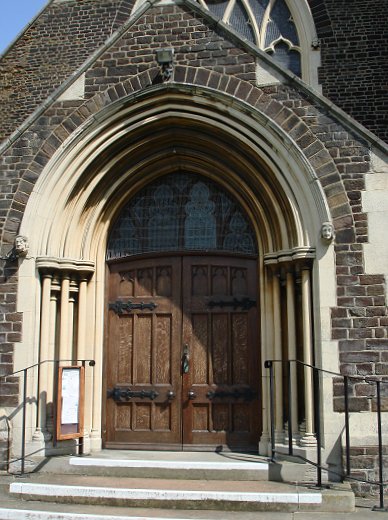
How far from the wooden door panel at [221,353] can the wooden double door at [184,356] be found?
13mm

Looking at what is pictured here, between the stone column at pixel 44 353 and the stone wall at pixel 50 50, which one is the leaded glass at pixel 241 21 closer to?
the stone wall at pixel 50 50

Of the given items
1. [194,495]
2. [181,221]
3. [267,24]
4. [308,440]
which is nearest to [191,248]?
[181,221]

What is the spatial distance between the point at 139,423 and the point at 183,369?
93 cm

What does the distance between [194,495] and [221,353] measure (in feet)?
7.89

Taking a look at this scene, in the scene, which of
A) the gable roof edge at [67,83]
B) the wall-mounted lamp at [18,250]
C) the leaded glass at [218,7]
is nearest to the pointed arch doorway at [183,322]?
A: the wall-mounted lamp at [18,250]

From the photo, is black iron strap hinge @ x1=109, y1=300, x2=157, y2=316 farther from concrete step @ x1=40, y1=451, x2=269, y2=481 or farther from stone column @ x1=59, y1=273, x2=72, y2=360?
concrete step @ x1=40, y1=451, x2=269, y2=481

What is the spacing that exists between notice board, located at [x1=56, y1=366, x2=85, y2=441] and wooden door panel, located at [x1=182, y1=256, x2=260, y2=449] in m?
1.41

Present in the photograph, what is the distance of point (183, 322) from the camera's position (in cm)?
872

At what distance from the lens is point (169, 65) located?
829 cm

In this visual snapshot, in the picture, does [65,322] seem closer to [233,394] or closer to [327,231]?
[233,394]

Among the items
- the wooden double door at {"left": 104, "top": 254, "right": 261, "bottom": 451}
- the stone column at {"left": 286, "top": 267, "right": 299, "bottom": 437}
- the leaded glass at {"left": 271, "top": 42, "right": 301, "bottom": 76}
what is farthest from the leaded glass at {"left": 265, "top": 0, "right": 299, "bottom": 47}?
the stone column at {"left": 286, "top": 267, "right": 299, "bottom": 437}

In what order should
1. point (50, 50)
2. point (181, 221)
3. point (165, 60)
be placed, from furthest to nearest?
point (50, 50)
point (181, 221)
point (165, 60)

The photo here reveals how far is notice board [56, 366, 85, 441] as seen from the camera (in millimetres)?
7676

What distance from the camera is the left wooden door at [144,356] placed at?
8.58 metres
